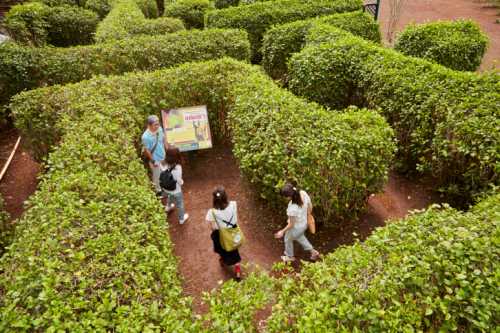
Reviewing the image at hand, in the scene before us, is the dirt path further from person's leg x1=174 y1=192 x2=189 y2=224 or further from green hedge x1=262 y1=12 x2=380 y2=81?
green hedge x1=262 y1=12 x2=380 y2=81

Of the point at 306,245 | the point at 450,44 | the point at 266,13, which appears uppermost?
the point at 266,13

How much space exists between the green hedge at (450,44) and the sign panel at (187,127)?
719 centimetres

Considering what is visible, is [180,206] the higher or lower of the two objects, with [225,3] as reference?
lower

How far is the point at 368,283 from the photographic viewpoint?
336 centimetres

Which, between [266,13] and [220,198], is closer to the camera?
[220,198]

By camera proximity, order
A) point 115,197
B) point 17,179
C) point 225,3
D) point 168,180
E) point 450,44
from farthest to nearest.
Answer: point 225,3 → point 450,44 → point 17,179 → point 168,180 → point 115,197

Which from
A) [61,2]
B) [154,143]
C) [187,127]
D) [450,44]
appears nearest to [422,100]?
[450,44]

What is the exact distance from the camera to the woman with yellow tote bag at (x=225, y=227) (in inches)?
193

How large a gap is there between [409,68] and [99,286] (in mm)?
7380

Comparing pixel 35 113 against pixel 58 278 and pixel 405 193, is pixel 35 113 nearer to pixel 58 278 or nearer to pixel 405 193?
pixel 58 278

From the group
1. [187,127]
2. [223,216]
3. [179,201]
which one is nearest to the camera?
[223,216]

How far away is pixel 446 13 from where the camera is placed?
20.7 metres

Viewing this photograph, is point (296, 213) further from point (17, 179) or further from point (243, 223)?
point (17, 179)

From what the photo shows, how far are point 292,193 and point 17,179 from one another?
23.9ft
